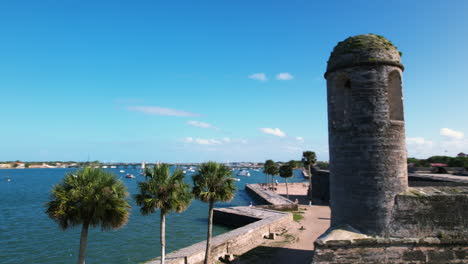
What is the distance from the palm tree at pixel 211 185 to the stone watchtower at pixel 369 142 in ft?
20.7

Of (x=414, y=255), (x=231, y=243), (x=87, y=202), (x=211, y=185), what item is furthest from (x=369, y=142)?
(x=231, y=243)

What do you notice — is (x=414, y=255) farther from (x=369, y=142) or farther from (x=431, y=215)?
(x=369, y=142)

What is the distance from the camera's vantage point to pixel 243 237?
60.4 ft

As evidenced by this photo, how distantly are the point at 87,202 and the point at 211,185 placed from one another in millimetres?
6666

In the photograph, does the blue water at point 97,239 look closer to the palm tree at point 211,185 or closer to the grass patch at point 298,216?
the palm tree at point 211,185

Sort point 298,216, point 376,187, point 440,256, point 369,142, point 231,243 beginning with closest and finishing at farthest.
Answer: point 440,256 < point 376,187 < point 369,142 < point 231,243 < point 298,216

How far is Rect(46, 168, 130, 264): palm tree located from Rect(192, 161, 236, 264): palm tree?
5400 mm

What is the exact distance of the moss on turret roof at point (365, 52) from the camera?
8406 mm

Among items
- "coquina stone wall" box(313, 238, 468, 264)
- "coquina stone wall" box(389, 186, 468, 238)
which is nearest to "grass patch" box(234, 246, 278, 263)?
"coquina stone wall" box(313, 238, 468, 264)

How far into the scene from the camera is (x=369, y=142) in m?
8.22

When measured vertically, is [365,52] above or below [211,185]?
above

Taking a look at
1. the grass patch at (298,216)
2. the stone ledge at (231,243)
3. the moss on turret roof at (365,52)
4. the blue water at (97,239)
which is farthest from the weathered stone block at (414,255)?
the grass patch at (298,216)

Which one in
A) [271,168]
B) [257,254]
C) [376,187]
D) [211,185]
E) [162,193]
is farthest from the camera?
[271,168]

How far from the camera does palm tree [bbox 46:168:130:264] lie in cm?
804
